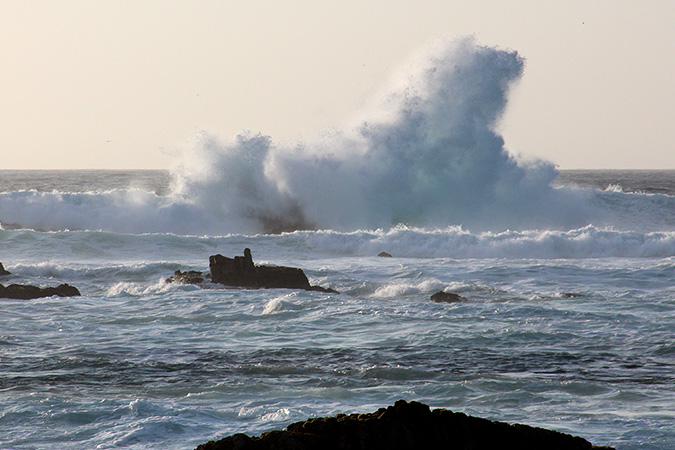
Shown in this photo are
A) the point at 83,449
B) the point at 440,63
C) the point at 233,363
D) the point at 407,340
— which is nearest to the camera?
the point at 83,449

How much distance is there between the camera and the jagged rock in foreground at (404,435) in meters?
4.38

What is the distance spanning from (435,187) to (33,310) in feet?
77.2

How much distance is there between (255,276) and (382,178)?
61.5ft

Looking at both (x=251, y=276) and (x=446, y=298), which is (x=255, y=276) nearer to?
Result: (x=251, y=276)

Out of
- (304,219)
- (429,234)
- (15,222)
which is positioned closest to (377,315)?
(429,234)

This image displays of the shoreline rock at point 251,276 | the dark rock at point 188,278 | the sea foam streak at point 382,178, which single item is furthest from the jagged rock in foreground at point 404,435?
the sea foam streak at point 382,178

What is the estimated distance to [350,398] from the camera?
7699 millimetres

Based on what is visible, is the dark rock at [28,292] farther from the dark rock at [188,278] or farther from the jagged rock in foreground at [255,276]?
the jagged rock in foreground at [255,276]

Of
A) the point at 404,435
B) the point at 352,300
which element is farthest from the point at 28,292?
the point at 404,435

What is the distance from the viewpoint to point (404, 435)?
4.43 meters

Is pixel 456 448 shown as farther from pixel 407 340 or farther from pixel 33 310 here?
pixel 33 310

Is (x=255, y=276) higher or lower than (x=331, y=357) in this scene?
higher

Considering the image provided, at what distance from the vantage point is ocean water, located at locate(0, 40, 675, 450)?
7.39 meters

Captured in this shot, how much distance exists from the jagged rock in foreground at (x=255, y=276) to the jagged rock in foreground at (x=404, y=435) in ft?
36.7
